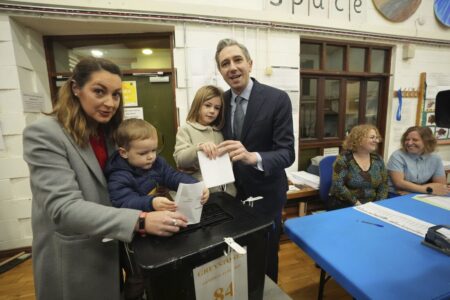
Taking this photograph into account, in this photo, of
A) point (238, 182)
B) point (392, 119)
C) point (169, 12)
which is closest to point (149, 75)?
point (169, 12)

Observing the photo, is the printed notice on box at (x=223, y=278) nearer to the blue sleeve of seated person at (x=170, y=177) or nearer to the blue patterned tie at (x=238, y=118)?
the blue sleeve of seated person at (x=170, y=177)

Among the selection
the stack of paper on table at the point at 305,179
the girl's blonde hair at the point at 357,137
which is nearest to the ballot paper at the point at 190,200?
the girl's blonde hair at the point at 357,137

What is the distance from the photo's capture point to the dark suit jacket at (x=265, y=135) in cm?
120

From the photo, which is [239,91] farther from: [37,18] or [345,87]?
[345,87]

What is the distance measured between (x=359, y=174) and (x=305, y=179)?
0.66 metres

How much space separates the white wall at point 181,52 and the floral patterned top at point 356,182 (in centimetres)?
86

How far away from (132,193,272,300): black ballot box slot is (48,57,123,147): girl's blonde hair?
426mm

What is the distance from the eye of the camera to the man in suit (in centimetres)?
120

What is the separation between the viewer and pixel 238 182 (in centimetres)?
130

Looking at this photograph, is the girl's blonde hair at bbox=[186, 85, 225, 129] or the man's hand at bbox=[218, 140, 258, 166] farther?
the girl's blonde hair at bbox=[186, 85, 225, 129]

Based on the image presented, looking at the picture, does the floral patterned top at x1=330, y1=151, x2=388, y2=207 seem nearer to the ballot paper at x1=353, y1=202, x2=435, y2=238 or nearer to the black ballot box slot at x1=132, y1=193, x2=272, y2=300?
the ballot paper at x1=353, y1=202, x2=435, y2=238

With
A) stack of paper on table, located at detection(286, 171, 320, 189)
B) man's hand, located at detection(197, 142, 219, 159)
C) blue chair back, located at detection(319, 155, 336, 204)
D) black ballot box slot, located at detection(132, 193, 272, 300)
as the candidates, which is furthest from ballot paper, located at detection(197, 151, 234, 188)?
stack of paper on table, located at detection(286, 171, 320, 189)

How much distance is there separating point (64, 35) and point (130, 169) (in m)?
2.30

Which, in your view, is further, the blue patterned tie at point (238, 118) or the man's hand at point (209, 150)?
the blue patterned tie at point (238, 118)
